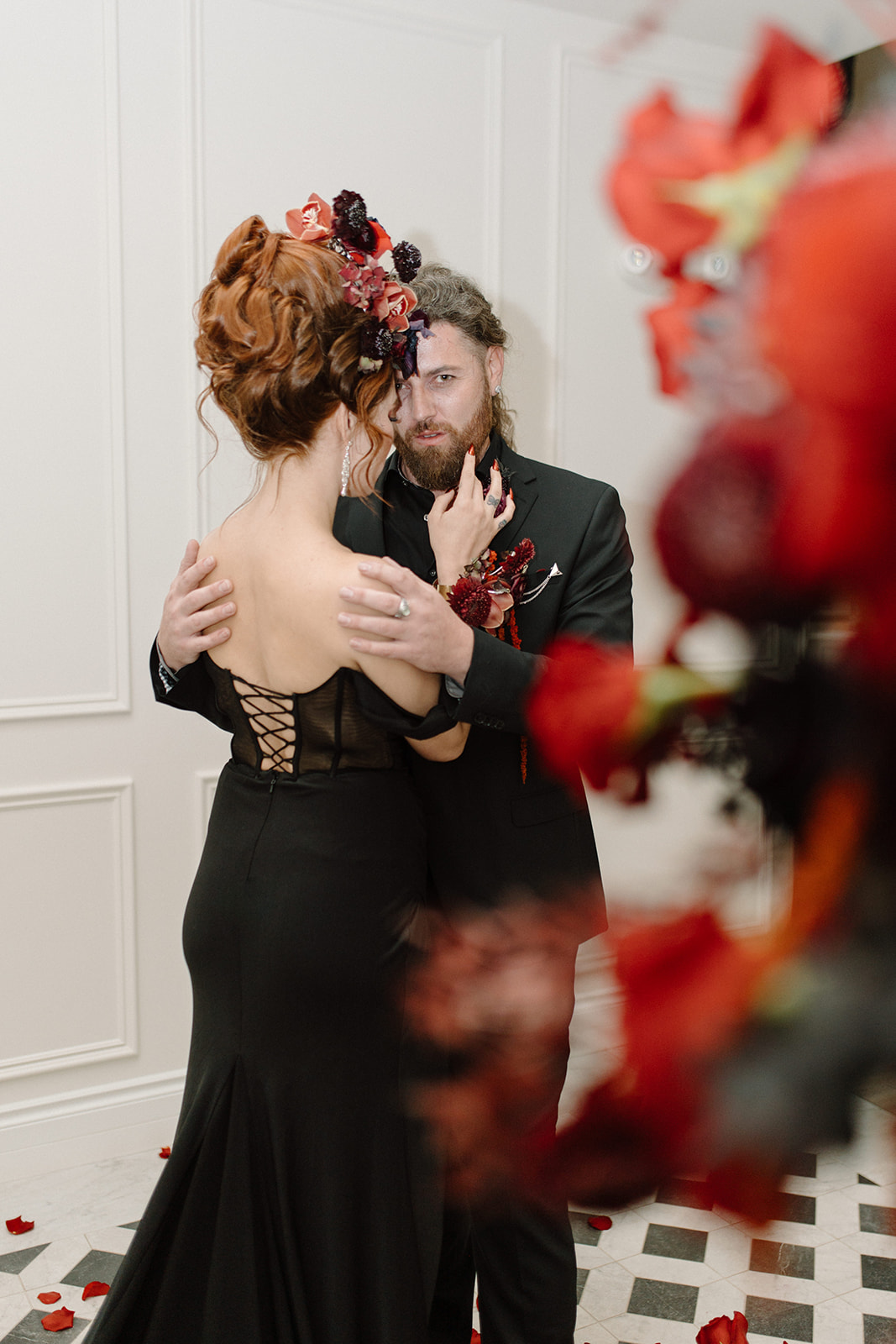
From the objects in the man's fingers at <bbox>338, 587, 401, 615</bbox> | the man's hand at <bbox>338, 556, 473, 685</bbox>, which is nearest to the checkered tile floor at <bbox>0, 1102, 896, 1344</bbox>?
the man's hand at <bbox>338, 556, 473, 685</bbox>

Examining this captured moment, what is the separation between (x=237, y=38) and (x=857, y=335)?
11.1 feet

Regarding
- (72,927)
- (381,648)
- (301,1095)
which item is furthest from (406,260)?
(72,927)

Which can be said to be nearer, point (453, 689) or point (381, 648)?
point (381, 648)

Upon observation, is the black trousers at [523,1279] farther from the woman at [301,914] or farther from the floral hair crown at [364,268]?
the floral hair crown at [364,268]

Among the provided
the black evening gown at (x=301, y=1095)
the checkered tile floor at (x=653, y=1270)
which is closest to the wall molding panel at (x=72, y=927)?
the checkered tile floor at (x=653, y=1270)

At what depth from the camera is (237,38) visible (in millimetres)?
3018

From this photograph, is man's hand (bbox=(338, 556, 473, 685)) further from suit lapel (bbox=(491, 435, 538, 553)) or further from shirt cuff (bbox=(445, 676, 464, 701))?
suit lapel (bbox=(491, 435, 538, 553))

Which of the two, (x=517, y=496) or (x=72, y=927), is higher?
(x=517, y=496)

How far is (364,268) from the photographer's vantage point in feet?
5.31

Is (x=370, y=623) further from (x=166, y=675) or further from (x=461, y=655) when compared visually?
(x=166, y=675)

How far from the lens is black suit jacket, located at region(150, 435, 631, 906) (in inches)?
82.7

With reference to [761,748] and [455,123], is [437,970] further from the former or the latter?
[455,123]

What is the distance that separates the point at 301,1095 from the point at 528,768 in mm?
764

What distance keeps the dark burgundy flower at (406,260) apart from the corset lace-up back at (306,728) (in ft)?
2.17
